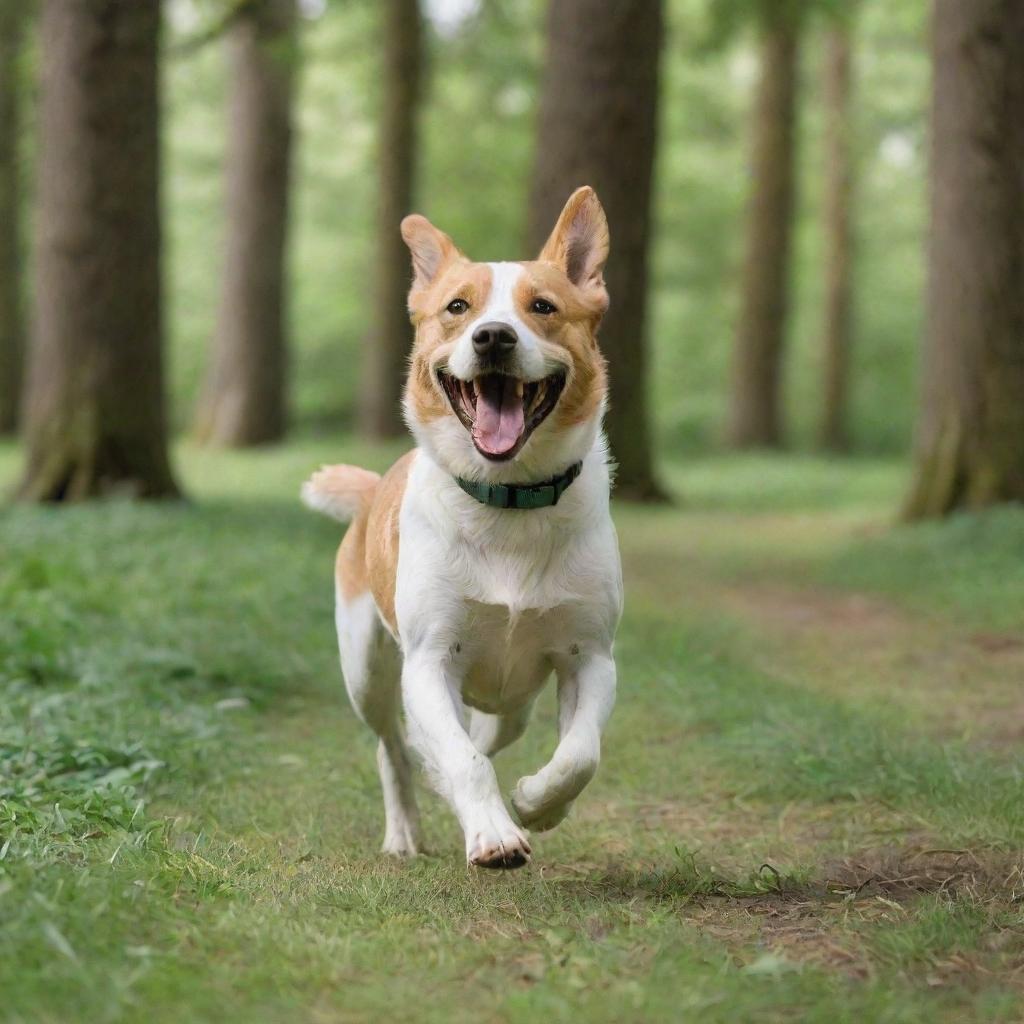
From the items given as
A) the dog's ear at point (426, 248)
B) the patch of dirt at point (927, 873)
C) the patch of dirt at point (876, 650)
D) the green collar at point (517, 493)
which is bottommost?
the patch of dirt at point (876, 650)

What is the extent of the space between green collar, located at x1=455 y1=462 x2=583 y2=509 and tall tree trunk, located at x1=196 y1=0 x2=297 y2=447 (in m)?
18.1

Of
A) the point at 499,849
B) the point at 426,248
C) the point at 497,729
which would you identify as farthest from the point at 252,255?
the point at 499,849

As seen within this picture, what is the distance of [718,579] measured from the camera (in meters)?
10.8

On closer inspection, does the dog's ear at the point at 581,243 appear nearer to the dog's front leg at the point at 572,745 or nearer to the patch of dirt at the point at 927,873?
the dog's front leg at the point at 572,745

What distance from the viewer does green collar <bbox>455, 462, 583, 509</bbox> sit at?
4.36 metres

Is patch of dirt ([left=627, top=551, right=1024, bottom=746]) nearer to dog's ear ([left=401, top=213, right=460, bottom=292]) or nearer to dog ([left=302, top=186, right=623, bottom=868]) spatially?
dog ([left=302, top=186, right=623, bottom=868])

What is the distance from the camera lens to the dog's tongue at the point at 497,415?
167 inches

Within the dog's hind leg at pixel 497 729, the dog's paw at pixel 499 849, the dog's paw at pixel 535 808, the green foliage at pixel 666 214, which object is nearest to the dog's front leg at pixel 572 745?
the dog's paw at pixel 535 808

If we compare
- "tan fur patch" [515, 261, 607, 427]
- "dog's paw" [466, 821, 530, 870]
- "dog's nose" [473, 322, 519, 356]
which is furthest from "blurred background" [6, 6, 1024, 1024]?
"dog's nose" [473, 322, 519, 356]

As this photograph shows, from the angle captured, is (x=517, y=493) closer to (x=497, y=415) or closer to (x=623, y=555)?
(x=497, y=415)

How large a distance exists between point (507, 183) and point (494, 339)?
23770 millimetres

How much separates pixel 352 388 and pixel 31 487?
23434mm

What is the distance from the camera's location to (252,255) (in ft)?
71.7

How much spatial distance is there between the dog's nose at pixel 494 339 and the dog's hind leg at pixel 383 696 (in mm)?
1166
